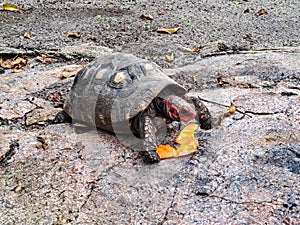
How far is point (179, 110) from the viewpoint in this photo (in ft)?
7.98

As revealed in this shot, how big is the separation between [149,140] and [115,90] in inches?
19.0

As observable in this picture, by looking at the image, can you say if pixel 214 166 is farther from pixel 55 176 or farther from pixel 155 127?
pixel 55 176

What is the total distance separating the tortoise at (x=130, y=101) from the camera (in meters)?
2.46

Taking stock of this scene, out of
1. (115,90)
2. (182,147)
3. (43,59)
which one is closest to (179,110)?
(182,147)

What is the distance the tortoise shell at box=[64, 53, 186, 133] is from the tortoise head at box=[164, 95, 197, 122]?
11 centimetres

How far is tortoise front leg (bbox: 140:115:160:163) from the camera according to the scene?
7.72 ft

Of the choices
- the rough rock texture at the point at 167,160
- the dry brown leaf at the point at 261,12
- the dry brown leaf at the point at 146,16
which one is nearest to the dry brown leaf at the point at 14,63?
the rough rock texture at the point at 167,160

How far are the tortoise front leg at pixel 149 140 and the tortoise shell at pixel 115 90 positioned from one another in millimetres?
104

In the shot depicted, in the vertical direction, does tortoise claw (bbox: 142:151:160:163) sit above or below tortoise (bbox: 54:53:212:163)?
below

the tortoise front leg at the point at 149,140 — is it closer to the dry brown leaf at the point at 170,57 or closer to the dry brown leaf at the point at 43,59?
the dry brown leaf at the point at 170,57

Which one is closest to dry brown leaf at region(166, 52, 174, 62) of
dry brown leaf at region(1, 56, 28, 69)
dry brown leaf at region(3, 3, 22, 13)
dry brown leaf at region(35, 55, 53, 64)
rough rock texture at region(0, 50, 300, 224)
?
rough rock texture at region(0, 50, 300, 224)

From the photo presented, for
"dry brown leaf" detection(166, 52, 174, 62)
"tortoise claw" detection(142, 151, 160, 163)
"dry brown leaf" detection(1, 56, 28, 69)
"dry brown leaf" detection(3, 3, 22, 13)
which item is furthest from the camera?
"dry brown leaf" detection(3, 3, 22, 13)

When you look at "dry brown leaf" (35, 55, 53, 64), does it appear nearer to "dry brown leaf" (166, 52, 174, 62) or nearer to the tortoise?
"dry brown leaf" (166, 52, 174, 62)

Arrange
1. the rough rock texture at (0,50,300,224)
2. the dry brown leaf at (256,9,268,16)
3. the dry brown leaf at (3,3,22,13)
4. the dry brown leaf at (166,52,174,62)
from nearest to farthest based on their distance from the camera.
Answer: the rough rock texture at (0,50,300,224), the dry brown leaf at (166,52,174,62), the dry brown leaf at (3,3,22,13), the dry brown leaf at (256,9,268,16)
